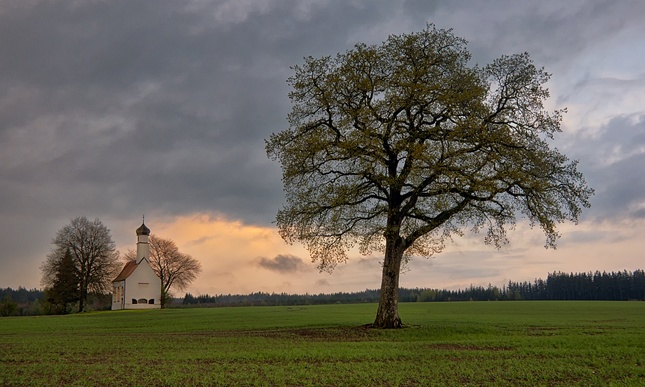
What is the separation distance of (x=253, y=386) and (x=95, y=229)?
80740 mm

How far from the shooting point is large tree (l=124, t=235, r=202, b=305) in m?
102

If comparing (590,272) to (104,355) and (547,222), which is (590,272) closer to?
(547,222)

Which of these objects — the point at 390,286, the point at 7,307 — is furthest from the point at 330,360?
the point at 7,307

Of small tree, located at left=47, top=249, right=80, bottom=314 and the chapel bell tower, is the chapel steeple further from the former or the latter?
small tree, located at left=47, top=249, right=80, bottom=314

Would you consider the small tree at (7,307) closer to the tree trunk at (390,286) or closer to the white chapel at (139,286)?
the white chapel at (139,286)

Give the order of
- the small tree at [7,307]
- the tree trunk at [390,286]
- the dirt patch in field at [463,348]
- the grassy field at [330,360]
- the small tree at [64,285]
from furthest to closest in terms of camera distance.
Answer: the small tree at [7,307] → the small tree at [64,285] → the tree trunk at [390,286] → the dirt patch in field at [463,348] → the grassy field at [330,360]

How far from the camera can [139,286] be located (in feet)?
309

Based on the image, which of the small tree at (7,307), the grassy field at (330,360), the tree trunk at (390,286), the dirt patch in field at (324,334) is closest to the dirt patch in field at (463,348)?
the grassy field at (330,360)

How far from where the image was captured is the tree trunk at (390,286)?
34.7 m

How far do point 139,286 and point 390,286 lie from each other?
69925 mm

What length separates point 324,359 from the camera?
22156 mm

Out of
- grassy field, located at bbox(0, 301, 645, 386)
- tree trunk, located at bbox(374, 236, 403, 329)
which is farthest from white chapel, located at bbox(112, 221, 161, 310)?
tree trunk, located at bbox(374, 236, 403, 329)

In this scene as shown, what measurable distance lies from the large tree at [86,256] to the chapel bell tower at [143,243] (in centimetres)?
756

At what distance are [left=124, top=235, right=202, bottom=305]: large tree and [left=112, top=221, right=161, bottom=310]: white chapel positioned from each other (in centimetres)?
333
